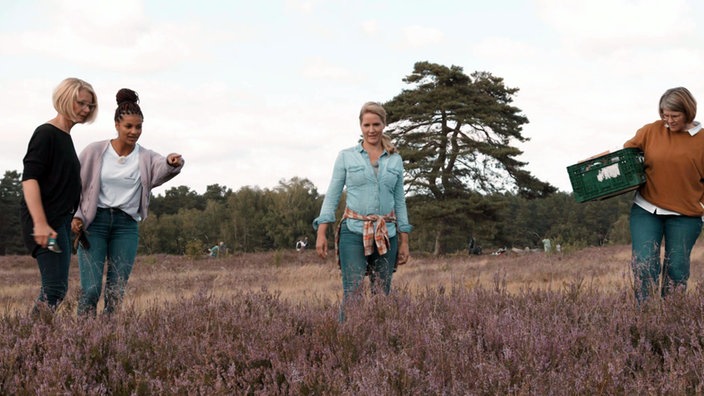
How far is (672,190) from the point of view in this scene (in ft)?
16.1

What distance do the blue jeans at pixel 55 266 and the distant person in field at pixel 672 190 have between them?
3.97 meters

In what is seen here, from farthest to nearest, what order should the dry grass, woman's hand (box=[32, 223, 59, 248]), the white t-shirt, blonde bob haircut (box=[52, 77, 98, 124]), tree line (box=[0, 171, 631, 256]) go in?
tree line (box=[0, 171, 631, 256]) → the dry grass → the white t-shirt → blonde bob haircut (box=[52, 77, 98, 124]) → woman's hand (box=[32, 223, 59, 248])

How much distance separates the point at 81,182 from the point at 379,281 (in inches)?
85.2

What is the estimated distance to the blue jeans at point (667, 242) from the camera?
491cm

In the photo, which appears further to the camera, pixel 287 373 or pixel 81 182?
pixel 81 182

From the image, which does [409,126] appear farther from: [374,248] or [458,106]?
[374,248]

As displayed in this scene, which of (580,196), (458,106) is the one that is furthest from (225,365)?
(458,106)

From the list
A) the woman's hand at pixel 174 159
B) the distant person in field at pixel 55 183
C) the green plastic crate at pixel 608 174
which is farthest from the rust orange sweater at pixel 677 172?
the distant person in field at pixel 55 183

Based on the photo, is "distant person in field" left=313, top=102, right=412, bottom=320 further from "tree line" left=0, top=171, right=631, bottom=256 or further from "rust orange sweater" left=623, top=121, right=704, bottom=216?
"tree line" left=0, top=171, right=631, bottom=256

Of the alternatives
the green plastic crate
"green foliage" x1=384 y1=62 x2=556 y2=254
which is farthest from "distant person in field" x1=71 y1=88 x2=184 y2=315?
"green foliage" x1=384 y1=62 x2=556 y2=254

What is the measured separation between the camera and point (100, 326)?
3.48 m

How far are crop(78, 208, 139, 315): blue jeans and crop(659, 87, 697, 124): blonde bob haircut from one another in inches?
157

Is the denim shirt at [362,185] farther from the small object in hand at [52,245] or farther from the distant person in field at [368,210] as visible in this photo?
the small object in hand at [52,245]

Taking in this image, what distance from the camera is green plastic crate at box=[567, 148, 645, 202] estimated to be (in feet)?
16.4
